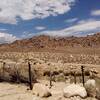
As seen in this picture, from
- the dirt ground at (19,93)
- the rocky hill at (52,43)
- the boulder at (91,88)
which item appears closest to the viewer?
the boulder at (91,88)

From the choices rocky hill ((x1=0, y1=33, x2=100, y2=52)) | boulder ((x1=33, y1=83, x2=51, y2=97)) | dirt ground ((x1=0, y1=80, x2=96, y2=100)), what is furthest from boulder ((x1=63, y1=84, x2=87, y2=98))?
rocky hill ((x1=0, y1=33, x2=100, y2=52))

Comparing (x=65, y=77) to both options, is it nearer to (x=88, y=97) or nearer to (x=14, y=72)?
(x=14, y=72)

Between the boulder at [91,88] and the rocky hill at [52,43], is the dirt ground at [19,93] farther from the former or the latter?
the rocky hill at [52,43]

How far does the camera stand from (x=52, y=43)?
106 m

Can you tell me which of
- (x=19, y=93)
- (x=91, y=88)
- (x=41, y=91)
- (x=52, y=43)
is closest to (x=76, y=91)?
(x=91, y=88)

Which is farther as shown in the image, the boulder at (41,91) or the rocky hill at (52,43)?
the rocky hill at (52,43)

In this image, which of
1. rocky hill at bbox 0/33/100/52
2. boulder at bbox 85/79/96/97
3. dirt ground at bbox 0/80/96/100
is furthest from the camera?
rocky hill at bbox 0/33/100/52

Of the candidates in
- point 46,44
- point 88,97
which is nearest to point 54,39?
point 46,44

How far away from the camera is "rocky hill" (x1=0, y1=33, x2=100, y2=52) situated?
9844 cm

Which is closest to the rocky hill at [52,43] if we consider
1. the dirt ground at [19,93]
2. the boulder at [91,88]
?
the dirt ground at [19,93]

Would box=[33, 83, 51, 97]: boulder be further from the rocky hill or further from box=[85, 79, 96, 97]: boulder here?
the rocky hill

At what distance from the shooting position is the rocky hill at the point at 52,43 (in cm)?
9844

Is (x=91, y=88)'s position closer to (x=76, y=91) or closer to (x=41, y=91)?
(x=76, y=91)

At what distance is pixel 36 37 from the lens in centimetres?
11856
